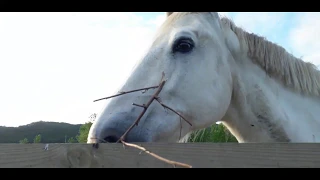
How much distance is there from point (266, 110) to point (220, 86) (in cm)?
41

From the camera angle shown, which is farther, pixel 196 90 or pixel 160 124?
pixel 196 90

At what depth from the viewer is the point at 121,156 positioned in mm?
1080

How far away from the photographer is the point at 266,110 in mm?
2775

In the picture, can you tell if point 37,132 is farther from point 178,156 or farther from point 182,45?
point 178,156

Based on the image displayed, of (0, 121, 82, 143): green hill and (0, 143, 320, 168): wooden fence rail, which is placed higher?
(0, 121, 82, 143): green hill

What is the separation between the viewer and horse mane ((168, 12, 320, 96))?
2938 millimetres

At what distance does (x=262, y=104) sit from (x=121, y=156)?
1.95m

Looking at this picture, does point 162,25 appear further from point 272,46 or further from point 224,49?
point 272,46

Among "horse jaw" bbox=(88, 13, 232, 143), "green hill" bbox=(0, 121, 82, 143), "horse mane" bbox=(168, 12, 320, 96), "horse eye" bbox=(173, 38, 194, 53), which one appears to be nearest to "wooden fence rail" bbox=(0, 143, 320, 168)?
"horse jaw" bbox=(88, 13, 232, 143)

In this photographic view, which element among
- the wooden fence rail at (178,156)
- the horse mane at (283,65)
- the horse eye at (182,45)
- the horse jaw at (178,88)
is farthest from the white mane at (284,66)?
the wooden fence rail at (178,156)

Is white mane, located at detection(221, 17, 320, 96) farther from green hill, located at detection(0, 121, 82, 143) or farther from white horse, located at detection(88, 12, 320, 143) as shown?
green hill, located at detection(0, 121, 82, 143)

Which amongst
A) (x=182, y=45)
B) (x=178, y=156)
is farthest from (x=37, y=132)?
(x=178, y=156)
